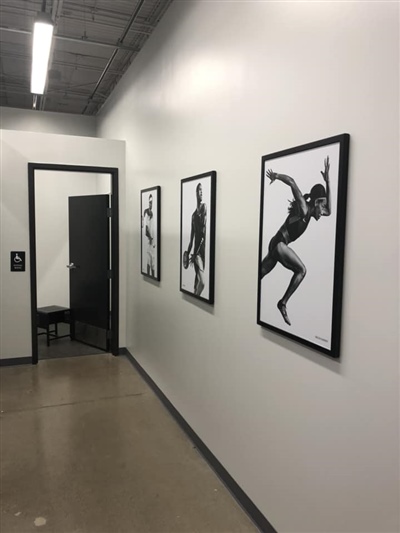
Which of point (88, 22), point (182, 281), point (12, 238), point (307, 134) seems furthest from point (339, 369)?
point (88, 22)

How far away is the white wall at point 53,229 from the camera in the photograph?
6.57m

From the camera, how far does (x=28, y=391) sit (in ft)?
12.9

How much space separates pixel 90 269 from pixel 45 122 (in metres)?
3.06

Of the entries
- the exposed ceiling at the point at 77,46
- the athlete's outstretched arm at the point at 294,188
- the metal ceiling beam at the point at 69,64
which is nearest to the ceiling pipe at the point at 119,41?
the exposed ceiling at the point at 77,46

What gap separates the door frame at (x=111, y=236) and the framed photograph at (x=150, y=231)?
746 millimetres

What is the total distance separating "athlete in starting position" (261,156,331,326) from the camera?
1681 millimetres

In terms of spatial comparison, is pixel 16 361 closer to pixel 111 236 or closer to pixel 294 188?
pixel 111 236

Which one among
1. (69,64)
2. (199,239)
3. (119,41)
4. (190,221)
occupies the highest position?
(69,64)

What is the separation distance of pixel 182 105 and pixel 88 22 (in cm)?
198

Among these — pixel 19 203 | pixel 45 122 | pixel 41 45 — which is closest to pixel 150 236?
pixel 19 203

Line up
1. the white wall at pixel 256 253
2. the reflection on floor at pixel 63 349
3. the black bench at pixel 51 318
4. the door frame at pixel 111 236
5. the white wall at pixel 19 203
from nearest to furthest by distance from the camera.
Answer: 1. the white wall at pixel 256 253
2. the white wall at pixel 19 203
3. the door frame at pixel 111 236
4. the reflection on floor at pixel 63 349
5. the black bench at pixel 51 318

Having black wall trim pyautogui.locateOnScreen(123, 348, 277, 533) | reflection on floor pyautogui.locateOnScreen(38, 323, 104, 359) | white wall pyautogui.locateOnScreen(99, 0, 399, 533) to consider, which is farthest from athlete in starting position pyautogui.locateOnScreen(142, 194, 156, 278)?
reflection on floor pyautogui.locateOnScreen(38, 323, 104, 359)

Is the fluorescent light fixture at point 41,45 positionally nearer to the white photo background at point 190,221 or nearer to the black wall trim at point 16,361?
the white photo background at point 190,221

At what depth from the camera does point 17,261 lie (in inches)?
179
